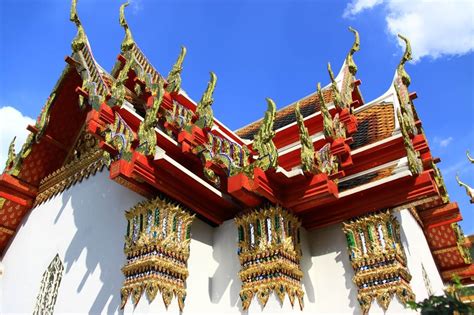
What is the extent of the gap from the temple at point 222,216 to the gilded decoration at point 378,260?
1 centimetres

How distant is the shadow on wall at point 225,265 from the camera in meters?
4.81

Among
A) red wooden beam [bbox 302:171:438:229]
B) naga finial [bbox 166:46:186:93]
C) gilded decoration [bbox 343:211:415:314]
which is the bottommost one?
gilded decoration [bbox 343:211:415:314]

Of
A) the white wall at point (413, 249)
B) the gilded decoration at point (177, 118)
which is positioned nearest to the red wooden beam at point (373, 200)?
the white wall at point (413, 249)

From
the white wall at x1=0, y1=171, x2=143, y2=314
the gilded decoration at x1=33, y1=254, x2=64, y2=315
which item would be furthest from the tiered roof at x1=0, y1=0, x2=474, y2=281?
the gilded decoration at x1=33, y1=254, x2=64, y2=315

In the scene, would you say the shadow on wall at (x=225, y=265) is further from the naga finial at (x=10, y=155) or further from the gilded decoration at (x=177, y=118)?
the naga finial at (x=10, y=155)

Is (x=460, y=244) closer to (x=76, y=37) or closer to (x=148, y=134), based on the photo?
(x=148, y=134)

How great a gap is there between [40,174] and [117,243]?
309cm

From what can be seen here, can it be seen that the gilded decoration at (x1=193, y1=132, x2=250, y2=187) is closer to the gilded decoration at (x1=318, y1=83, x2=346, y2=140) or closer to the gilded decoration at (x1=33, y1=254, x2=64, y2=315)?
the gilded decoration at (x1=318, y1=83, x2=346, y2=140)

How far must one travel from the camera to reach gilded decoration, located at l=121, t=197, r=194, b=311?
435cm

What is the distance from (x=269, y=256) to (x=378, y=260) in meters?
1.13

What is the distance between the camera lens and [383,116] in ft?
21.4

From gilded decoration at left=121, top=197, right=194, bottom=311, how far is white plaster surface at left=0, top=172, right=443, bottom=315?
13cm

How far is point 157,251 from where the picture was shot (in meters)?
4.45

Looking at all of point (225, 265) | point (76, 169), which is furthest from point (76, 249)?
point (225, 265)
